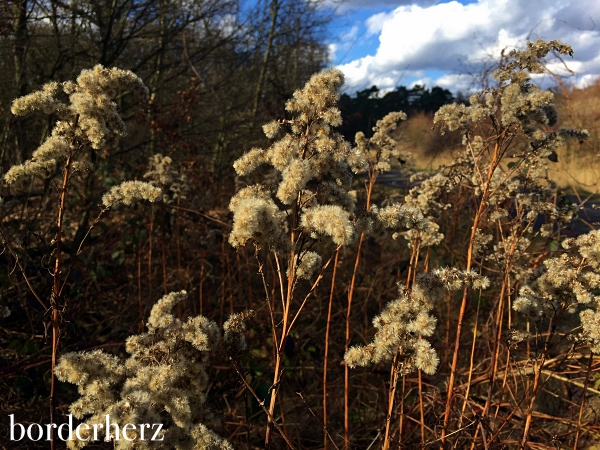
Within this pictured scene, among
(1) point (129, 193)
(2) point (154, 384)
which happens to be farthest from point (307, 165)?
(2) point (154, 384)

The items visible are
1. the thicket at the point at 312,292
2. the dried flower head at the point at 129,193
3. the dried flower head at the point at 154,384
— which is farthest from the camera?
the dried flower head at the point at 129,193

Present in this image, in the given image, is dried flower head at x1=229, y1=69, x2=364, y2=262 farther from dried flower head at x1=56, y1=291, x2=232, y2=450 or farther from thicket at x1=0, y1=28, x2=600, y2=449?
dried flower head at x1=56, y1=291, x2=232, y2=450

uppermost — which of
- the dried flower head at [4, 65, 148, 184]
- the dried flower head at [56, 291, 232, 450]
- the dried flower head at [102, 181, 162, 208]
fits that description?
the dried flower head at [4, 65, 148, 184]

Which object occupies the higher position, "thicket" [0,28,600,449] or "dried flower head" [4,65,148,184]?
"dried flower head" [4,65,148,184]

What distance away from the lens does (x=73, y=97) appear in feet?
5.55

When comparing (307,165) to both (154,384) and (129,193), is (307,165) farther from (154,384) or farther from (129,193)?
(154,384)

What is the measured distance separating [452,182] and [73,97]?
1984 millimetres

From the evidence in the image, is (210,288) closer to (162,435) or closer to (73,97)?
(73,97)

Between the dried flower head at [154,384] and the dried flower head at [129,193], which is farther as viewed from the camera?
the dried flower head at [129,193]

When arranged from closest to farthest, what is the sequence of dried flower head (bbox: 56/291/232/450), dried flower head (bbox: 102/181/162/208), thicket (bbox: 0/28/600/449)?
dried flower head (bbox: 56/291/232/450) → thicket (bbox: 0/28/600/449) → dried flower head (bbox: 102/181/162/208)

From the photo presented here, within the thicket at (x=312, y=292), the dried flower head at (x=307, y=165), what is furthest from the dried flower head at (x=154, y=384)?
the dried flower head at (x=307, y=165)

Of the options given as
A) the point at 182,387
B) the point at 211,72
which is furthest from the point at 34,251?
the point at 211,72

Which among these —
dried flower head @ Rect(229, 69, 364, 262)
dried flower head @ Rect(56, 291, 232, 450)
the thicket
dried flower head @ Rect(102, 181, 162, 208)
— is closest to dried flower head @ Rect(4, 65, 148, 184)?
the thicket

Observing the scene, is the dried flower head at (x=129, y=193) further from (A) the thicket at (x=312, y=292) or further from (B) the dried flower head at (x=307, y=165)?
(B) the dried flower head at (x=307, y=165)
